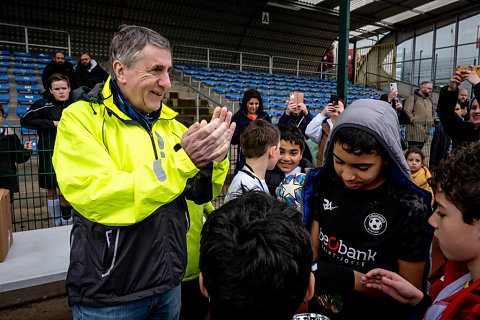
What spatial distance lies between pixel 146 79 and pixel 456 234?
4.15ft

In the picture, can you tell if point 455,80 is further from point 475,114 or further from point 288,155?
point 288,155

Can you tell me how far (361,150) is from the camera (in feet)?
4.13

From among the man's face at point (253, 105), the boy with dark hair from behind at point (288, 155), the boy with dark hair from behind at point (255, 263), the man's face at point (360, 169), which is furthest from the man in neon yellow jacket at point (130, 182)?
the man's face at point (253, 105)

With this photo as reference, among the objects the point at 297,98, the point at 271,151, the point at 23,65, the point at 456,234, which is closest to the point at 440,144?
the point at 297,98

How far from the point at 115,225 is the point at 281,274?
2.19 feet

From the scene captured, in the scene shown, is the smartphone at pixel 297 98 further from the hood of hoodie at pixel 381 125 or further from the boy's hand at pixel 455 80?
the hood of hoodie at pixel 381 125

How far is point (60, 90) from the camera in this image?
3.59m

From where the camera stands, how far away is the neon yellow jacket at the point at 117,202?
3.44 feet

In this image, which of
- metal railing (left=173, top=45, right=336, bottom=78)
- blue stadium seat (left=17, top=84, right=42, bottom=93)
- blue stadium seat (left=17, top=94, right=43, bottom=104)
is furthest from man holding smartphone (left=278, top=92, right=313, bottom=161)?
metal railing (left=173, top=45, right=336, bottom=78)

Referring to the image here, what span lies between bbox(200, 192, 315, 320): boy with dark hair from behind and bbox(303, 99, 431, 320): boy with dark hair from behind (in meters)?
0.47

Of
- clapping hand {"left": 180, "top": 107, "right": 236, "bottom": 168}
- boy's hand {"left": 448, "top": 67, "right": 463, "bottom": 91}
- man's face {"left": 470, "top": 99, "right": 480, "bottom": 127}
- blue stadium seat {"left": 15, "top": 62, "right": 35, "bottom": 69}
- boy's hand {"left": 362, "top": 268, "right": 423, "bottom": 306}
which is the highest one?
blue stadium seat {"left": 15, "top": 62, "right": 35, "bottom": 69}

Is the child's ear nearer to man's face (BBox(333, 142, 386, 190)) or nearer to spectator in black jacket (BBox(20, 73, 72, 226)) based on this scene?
man's face (BBox(333, 142, 386, 190))

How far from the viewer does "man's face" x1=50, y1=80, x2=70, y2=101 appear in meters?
3.55

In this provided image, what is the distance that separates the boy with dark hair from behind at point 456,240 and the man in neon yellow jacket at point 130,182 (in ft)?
2.52
